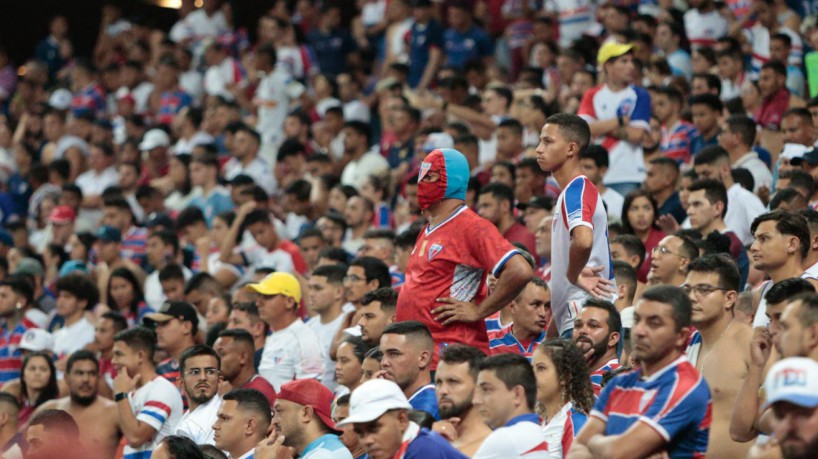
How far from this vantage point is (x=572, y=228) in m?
7.31

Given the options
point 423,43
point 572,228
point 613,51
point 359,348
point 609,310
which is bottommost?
point 423,43

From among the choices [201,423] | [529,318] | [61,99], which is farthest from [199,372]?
[61,99]

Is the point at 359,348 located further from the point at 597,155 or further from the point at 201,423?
the point at 597,155

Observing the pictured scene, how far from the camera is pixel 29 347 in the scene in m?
11.9

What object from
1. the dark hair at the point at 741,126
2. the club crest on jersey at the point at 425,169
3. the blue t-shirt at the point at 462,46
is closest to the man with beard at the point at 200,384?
the club crest on jersey at the point at 425,169

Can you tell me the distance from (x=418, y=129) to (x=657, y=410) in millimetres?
10043

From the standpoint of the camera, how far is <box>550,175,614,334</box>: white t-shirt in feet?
24.1

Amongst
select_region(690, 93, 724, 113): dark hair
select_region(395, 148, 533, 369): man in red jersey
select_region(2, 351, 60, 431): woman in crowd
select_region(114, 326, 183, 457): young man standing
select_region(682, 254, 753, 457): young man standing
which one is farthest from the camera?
select_region(690, 93, 724, 113): dark hair

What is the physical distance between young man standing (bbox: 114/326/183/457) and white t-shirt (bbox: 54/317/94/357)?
8.26ft

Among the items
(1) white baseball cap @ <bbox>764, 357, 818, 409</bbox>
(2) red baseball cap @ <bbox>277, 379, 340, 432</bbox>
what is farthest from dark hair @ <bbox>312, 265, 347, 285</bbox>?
(1) white baseball cap @ <bbox>764, 357, 818, 409</bbox>

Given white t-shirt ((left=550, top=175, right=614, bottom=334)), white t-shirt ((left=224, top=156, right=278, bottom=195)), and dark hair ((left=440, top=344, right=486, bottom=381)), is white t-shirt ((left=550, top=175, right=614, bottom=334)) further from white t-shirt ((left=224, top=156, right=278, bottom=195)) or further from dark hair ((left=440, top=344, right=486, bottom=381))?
white t-shirt ((left=224, top=156, right=278, bottom=195))

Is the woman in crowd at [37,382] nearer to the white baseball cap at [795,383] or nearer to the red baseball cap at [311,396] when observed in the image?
the red baseball cap at [311,396]

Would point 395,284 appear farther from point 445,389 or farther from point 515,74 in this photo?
point 515,74

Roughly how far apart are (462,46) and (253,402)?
1091cm
